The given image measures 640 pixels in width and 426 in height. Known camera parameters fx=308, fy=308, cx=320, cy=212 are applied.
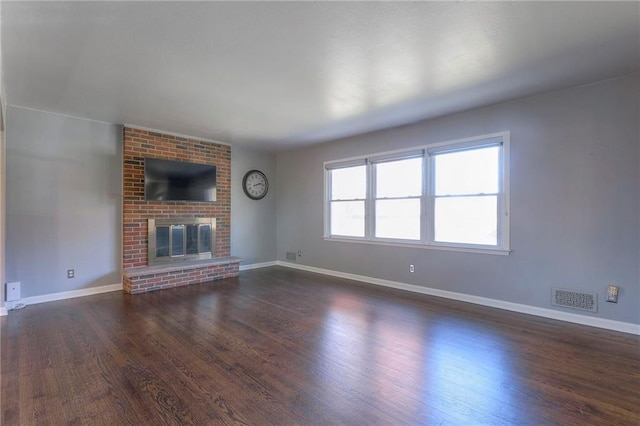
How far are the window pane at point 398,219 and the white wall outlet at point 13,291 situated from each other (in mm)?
4979

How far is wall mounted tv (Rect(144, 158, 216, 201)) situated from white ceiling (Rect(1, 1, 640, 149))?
1066 millimetres

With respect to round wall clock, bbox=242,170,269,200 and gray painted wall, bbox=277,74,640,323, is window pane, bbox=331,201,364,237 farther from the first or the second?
round wall clock, bbox=242,170,269,200

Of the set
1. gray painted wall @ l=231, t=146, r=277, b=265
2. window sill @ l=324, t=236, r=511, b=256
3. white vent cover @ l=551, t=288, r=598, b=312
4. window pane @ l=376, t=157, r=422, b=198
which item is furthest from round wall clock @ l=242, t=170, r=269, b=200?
white vent cover @ l=551, t=288, r=598, b=312

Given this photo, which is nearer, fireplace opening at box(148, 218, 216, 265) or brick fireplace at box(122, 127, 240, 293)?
brick fireplace at box(122, 127, 240, 293)

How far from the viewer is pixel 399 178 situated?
4.89 metres

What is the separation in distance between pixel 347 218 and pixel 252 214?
2120 mm

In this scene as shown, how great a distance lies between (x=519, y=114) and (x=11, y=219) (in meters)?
6.35

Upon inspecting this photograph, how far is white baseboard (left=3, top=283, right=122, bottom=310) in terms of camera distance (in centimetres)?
391

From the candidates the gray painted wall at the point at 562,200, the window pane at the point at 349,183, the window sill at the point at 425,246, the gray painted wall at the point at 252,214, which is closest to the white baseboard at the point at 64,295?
the gray painted wall at the point at 252,214

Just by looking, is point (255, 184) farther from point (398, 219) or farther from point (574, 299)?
point (574, 299)

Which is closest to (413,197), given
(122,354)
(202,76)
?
(202,76)

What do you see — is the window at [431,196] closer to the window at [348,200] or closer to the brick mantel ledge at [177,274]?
the window at [348,200]

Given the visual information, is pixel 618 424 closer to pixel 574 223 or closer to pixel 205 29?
pixel 574 223

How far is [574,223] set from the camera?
Answer: 332 centimetres
